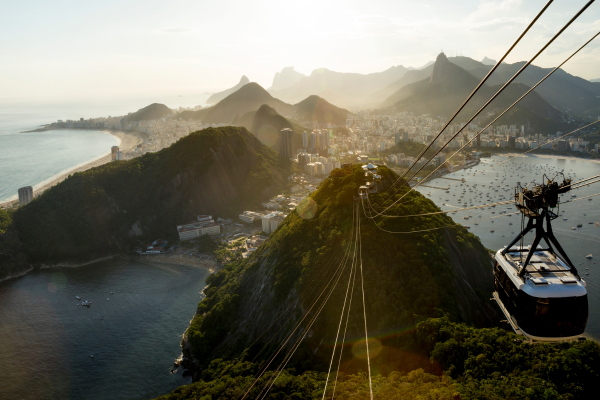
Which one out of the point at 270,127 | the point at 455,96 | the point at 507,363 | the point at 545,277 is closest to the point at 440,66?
the point at 455,96

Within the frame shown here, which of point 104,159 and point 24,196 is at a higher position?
point 104,159

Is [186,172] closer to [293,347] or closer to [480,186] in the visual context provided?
[293,347]

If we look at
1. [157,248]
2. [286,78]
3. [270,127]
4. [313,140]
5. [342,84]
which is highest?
[286,78]

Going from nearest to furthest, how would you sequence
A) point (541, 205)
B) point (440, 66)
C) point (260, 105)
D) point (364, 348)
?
1. point (541, 205)
2. point (364, 348)
3. point (260, 105)
4. point (440, 66)

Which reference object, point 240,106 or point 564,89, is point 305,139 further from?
point 564,89

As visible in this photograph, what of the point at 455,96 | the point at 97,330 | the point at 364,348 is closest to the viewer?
the point at 364,348
